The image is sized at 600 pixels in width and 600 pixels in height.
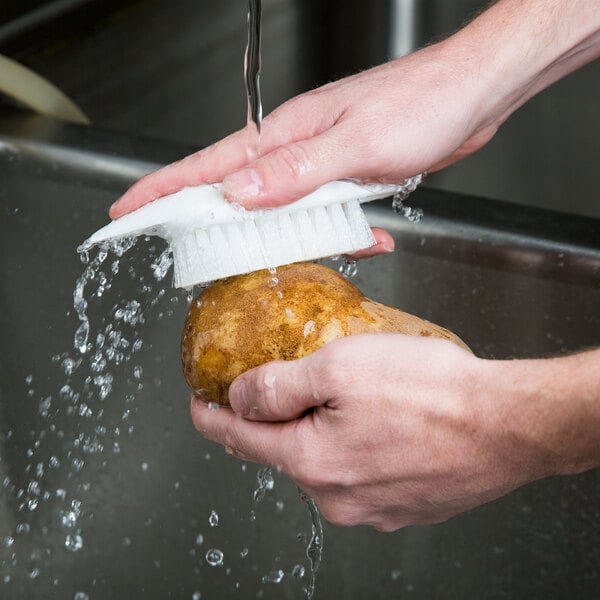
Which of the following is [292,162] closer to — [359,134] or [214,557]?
[359,134]

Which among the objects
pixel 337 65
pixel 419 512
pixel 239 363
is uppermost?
pixel 239 363

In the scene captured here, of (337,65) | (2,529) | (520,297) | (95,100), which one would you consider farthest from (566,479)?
(337,65)

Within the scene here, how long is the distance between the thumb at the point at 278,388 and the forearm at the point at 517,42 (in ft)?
1.13

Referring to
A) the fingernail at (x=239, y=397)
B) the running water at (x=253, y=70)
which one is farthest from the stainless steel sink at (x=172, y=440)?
the fingernail at (x=239, y=397)

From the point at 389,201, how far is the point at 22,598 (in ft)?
1.77

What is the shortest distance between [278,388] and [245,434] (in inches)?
3.0

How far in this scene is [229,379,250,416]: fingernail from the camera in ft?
2.33

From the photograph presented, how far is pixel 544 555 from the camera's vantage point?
1.05 m

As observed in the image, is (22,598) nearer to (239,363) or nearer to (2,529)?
(2,529)

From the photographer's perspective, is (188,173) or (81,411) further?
(81,411)

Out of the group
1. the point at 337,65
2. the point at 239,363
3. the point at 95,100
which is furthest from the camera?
the point at 337,65

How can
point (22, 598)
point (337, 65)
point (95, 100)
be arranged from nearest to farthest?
point (22, 598), point (95, 100), point (337, 65)

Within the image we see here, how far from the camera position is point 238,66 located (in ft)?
4.86

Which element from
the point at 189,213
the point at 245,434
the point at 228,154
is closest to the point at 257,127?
the point at 228,154
